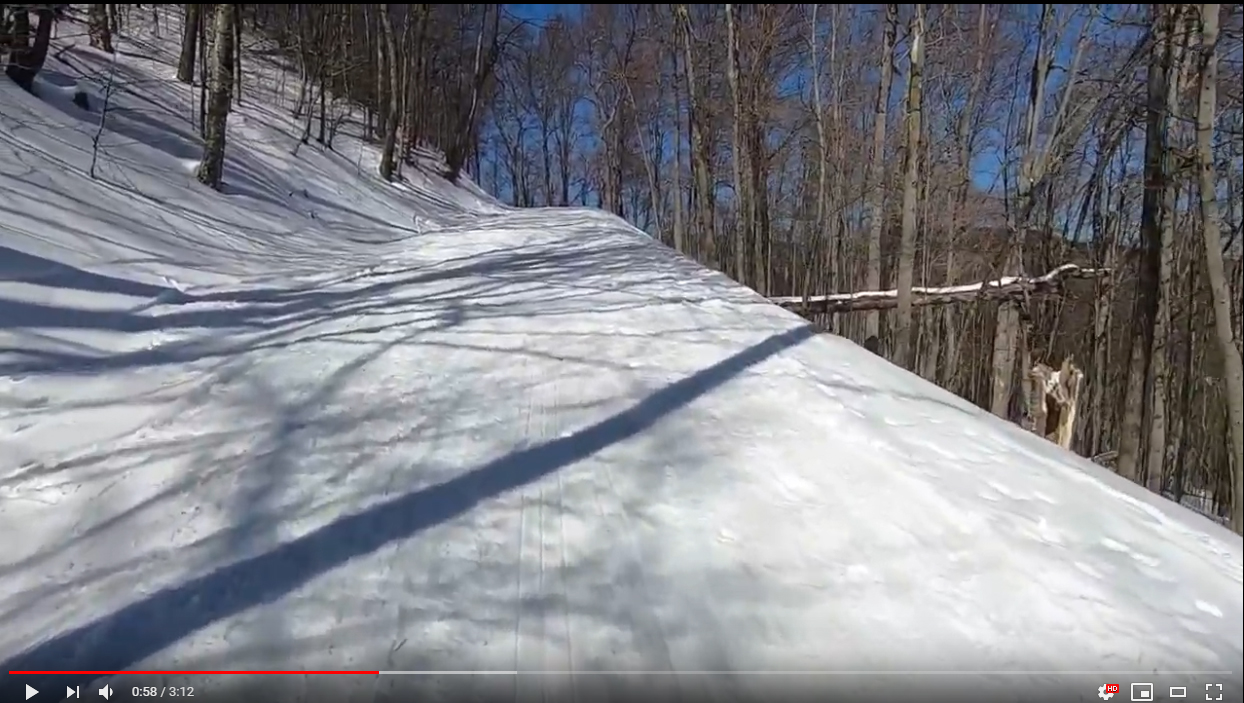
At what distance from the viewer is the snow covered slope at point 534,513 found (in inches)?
93.2

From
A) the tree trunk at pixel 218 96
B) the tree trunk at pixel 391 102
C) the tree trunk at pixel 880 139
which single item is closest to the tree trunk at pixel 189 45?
the tree trunk at pixel 391 102

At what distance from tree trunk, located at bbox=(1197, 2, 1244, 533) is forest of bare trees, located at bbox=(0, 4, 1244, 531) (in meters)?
0.02

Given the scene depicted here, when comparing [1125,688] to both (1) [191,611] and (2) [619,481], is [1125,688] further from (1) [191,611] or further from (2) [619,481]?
(1) [191,611]

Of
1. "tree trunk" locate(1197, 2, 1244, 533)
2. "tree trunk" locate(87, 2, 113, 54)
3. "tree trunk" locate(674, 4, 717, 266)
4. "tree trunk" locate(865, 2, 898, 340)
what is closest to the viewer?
"tree trunk" locate(1197, 2, 1244, 533)

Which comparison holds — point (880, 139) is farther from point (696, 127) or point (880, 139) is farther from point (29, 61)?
point (29, 61)

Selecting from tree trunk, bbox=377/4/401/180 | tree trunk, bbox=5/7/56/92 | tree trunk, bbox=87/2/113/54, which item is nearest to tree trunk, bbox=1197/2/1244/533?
tree trunk, bbox=87/2/113/54

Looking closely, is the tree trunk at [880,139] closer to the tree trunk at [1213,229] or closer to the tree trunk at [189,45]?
the tree trunk at [1213,229]

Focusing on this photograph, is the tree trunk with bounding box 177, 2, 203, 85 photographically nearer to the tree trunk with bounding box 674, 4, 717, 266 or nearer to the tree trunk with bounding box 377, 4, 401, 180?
the tree trunk with bounding box 377, 4, 401, 180

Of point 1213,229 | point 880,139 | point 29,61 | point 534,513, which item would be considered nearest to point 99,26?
point 29,61

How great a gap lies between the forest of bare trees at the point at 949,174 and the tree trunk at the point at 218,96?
33mm

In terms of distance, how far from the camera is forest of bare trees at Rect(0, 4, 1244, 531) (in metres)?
6.80

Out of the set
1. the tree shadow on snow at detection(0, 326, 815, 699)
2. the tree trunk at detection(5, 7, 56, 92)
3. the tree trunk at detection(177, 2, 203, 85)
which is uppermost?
the tree trunk at detection(177, 2, 203, 85)

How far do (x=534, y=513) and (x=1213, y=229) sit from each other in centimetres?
522

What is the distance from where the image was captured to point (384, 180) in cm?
1898
